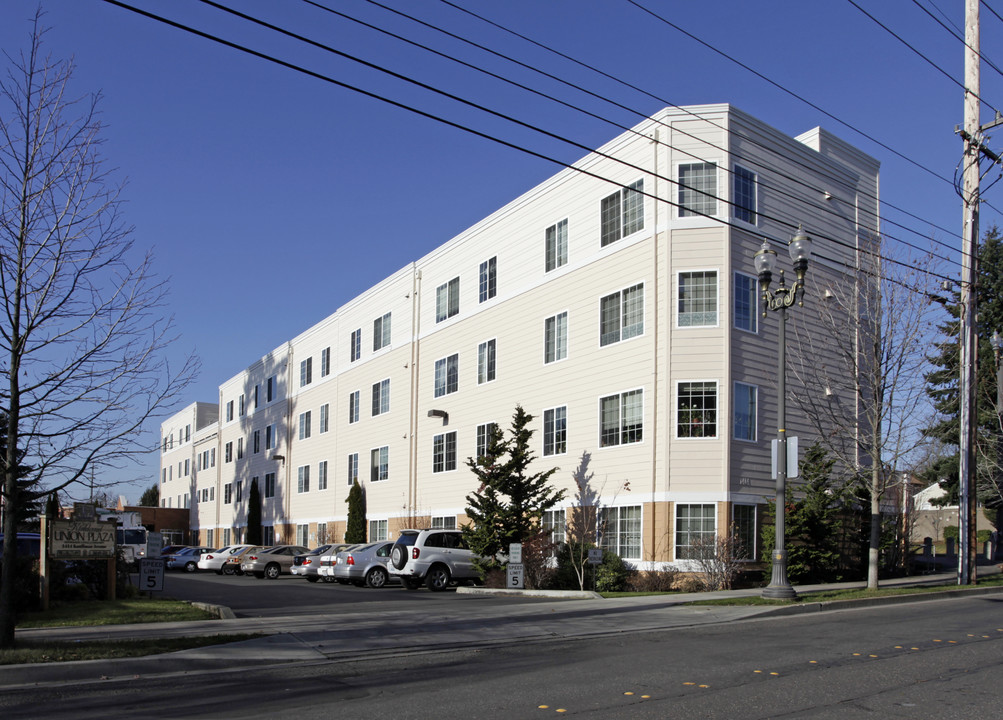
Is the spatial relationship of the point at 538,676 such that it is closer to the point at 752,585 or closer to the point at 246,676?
the point at 246,676

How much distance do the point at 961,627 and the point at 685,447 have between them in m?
10.9

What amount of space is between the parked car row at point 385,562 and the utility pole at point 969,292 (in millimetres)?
13667

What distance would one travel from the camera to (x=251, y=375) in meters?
63.8

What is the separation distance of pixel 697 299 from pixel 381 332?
21405mm

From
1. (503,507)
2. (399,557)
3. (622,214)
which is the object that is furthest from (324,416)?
(622,214)

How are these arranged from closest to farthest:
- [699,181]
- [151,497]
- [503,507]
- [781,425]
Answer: [781,425], [699,181], [503,507], [151,497]

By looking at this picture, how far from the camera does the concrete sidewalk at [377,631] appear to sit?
10.5 m

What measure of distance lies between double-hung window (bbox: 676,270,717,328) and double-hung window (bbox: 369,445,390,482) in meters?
19.8

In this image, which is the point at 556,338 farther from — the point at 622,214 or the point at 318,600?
the point at 318,600

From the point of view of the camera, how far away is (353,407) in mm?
45500

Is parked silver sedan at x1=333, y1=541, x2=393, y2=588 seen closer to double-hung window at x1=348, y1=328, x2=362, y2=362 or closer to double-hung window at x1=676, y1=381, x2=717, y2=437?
double-hung window at x1=676, y1=381, x2=717, y2=437

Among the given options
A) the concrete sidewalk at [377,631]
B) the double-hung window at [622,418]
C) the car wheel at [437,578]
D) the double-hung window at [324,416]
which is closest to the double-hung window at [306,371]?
the double-hung window at [324,416]

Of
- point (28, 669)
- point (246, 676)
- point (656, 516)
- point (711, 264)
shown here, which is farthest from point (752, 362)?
point (28, 669)

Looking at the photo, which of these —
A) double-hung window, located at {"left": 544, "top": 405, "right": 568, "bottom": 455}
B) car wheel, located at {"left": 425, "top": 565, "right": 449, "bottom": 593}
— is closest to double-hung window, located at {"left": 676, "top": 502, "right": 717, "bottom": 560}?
double-hung window, located at {"left": 544, "top": 405, "right": 568, "bottom": 455}
